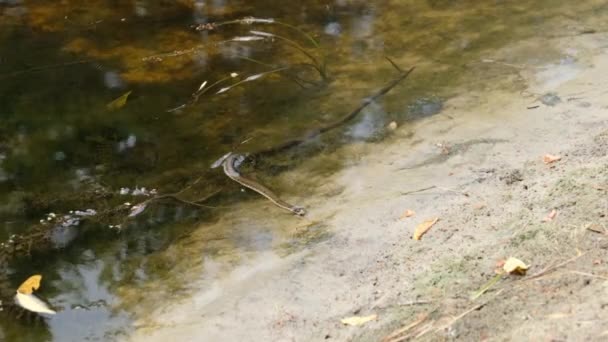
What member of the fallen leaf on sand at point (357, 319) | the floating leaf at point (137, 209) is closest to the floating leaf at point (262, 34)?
the floating leaf at point (137, 209)

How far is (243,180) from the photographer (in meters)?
3.94

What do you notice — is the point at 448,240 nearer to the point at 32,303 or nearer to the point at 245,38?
the point at 32,303

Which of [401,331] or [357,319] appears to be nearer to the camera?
[401,331]

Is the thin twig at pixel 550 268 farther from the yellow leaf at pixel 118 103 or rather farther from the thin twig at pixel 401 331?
the yellow leaf at pixel 118 103

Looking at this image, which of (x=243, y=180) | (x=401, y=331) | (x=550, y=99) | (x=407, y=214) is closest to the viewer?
(x=401, y=331)

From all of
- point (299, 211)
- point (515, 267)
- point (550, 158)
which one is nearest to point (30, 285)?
point (299, 211)

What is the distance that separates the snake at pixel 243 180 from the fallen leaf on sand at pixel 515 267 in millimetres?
1281

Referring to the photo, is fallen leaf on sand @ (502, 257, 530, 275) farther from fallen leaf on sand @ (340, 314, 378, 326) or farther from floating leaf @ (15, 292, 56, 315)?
Answer: floating leaf @ (15, 292, 56, 315)

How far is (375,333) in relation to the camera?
252 cm

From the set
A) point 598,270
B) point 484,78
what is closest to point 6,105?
point 484,78

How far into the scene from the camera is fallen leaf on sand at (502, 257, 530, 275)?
8.42 feet

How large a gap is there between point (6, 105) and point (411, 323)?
366 centimetres

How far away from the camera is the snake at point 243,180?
143 inches

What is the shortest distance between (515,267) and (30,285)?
2.37 meters
